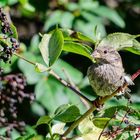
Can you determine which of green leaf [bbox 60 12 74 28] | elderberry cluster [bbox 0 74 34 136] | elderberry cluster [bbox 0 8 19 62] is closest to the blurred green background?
green leaf [bbox 60 12 74 28]

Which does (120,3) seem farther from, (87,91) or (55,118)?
(55,118)

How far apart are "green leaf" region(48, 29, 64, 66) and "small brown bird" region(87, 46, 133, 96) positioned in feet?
0.41

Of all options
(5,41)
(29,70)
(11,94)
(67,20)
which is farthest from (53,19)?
(5,41)

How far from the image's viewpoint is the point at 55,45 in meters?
1.37

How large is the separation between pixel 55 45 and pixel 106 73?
0.23 m

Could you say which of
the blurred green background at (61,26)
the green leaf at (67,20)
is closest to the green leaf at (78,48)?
the blurred green background at (61,26)

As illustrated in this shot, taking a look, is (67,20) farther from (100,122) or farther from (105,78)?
(100,122)

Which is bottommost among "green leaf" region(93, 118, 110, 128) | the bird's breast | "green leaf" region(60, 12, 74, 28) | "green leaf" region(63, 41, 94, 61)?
"green leaf" region(93, 118, 110, 128)

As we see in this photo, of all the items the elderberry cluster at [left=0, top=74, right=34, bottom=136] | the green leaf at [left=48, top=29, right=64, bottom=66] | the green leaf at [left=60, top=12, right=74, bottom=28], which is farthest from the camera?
the green leaf at [left=60, top=12, right=74, bottom=28]

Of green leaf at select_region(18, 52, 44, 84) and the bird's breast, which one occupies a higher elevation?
the bird's breast

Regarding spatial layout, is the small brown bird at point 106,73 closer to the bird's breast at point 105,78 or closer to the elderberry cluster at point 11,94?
the bird's breast at point 105,78

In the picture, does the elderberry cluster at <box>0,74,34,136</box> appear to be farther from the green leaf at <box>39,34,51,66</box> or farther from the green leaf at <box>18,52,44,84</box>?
the green leaf at <box>18,52,44,84</box>

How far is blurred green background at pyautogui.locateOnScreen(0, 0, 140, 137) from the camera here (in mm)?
2811

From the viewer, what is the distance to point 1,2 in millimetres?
2416
